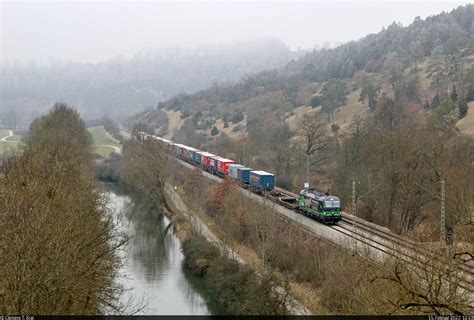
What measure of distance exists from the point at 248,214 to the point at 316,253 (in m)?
7.89

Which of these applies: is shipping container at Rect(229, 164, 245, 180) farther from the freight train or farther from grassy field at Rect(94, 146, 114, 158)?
grassy field at Rect(94, 146, 114, 158)

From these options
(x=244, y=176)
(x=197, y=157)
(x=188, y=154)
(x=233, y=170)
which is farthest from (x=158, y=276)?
(x=188, y=154)

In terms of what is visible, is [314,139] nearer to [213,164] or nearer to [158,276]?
[213,164]

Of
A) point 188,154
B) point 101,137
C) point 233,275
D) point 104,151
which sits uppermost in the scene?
point 233,275

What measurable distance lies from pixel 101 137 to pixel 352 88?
62.7m

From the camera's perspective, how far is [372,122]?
65.0 metres

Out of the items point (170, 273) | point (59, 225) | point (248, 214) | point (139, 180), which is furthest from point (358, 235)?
point (139, 180)

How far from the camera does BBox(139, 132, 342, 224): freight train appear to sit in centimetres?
3600

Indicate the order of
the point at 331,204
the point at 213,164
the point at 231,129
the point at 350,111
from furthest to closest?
the point at 231,129
the point at 350,111
the point at 213,164
the point at 331,204

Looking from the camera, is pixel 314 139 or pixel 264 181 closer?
pixel 264 181

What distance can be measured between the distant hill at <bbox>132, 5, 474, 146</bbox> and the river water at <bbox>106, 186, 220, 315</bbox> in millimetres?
37276

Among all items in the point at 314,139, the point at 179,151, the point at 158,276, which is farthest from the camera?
the point at 179,151

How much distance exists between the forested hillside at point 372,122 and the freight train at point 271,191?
11.7 ft

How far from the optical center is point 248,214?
1380 inches
